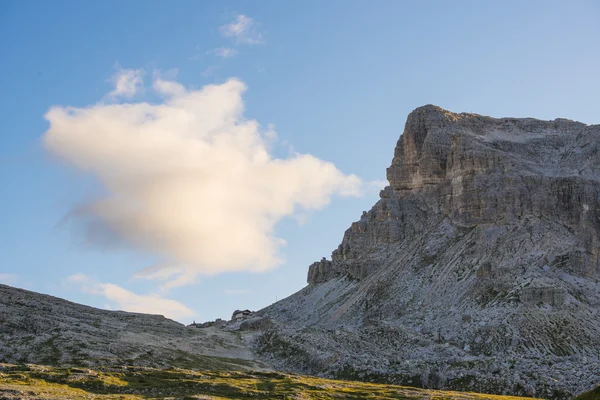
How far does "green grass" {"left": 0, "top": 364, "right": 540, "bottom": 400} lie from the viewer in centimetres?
9000

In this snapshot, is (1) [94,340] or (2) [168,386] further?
(1) [94,340]

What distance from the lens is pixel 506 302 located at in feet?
580

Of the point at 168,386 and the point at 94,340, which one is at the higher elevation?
the point at 94,340

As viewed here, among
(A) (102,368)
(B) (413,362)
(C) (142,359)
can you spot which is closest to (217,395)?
(A) (102,368)

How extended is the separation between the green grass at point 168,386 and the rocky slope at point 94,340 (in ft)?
77.3

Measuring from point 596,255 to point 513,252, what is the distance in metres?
19.8

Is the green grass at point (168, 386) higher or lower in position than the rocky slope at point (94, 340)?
lower

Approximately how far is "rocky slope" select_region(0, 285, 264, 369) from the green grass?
77.3 feet

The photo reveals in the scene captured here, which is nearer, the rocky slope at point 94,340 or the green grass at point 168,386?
the green grass at point 168,386

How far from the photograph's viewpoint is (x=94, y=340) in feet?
485

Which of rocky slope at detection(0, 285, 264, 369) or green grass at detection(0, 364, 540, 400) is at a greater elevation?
rocky slope at detection(0, 285, 264, 369)

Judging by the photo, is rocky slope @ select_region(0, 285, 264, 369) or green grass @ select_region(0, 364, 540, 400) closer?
green grass @ select_region(0, 364, 540, 400)

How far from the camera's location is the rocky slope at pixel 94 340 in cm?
13475

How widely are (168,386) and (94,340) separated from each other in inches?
2038
